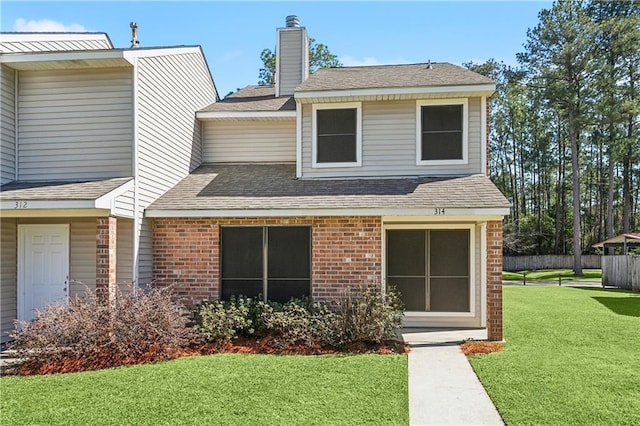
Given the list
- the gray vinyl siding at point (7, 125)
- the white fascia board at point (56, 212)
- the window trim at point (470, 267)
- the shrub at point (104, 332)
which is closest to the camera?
the shrub at point (104, 332)

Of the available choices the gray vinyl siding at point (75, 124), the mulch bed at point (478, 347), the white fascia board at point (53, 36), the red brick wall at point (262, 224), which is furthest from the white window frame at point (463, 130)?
the white fascia board at point (53, 36)

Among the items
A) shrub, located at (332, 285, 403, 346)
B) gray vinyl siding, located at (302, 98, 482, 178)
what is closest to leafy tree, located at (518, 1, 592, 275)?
gray vinyl siding, located at (302, 98, 482, 178)

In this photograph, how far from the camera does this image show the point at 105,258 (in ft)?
26.2

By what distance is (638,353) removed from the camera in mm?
7590

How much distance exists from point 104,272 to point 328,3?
7.67 meters

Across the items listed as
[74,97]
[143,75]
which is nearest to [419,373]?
[143,75]

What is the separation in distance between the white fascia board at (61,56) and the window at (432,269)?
6.88m

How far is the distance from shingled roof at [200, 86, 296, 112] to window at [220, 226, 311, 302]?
3.93 m

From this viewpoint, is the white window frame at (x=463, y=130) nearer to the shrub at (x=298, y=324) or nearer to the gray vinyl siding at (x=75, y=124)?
the shrub at (x=298, y=324)

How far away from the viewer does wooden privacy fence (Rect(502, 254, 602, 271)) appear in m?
35.7

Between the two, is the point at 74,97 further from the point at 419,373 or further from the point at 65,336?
the point at 419,373

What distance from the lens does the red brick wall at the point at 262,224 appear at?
30.0ft

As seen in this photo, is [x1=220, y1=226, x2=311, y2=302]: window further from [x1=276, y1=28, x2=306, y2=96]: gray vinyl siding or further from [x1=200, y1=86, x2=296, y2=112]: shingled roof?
[x1=276, y1=28, x2=306, y2=96]: gray vinyl siding

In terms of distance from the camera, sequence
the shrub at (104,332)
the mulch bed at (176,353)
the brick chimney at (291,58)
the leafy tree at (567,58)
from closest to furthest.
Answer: the mulch bed at (176,353), the shrub at (104,332), the brick chimney at (291,58), the leafy tree at (567,58)
